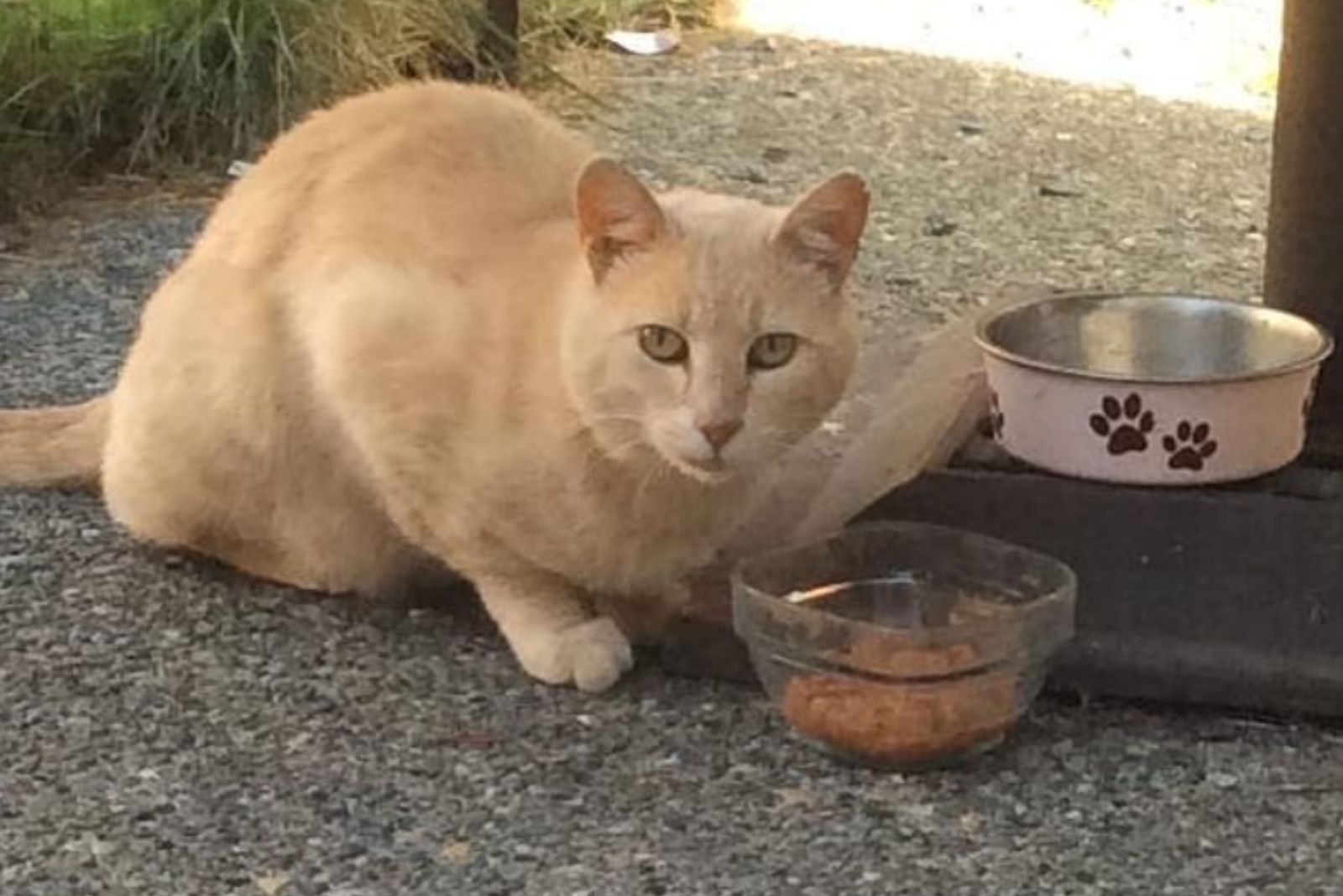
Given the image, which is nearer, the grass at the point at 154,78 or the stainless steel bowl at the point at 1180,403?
the stainless steel bowl at the point at 1180,403

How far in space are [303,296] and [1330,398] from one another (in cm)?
85

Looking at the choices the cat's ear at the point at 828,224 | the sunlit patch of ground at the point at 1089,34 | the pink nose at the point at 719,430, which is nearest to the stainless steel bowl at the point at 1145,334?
the cat's ear at the point at 828,224

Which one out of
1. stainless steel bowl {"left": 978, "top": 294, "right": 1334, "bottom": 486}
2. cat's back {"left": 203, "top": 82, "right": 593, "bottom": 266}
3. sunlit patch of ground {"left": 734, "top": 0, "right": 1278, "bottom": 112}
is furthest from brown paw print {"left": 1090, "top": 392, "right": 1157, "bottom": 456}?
sunlit patch of ground {"left": 734, "top": 0, "right": 1278, "bottom": 112}

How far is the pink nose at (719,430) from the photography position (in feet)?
5.99

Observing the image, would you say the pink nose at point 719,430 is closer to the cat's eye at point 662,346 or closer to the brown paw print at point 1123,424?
the cat's eye at point 662,346

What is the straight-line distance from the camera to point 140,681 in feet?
6.67

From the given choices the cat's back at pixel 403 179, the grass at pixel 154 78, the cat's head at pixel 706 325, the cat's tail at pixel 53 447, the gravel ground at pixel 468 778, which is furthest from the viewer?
the grass at pixel 154 78

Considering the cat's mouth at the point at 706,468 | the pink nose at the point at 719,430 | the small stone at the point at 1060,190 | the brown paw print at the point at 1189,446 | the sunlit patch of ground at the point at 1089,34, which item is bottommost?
the sunlit patch of ground at the point at 1089,34

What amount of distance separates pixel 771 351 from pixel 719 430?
0.27ft

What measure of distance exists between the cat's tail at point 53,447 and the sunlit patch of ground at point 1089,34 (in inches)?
88.2

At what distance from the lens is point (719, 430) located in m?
1.83

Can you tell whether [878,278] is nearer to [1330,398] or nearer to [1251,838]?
[1330,398]

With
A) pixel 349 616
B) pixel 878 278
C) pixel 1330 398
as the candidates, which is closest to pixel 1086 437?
pixel 1330 398

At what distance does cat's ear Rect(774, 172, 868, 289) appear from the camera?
1876 millimetres
